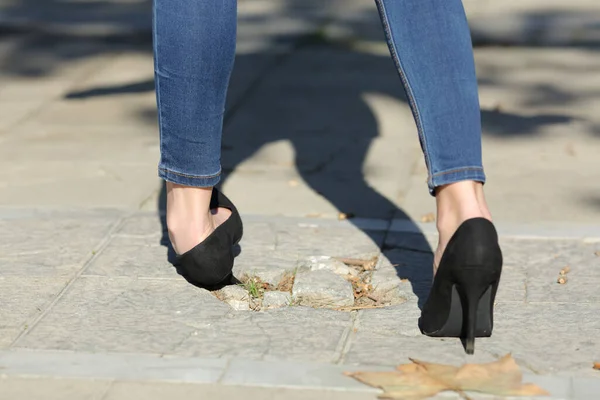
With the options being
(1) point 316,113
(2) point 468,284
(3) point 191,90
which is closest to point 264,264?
(3) point 191,90

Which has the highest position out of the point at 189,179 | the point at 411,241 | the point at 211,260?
the point at 189,179

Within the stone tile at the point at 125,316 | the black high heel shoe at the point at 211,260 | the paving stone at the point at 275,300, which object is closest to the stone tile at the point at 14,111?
the stone tile at the point at 125,316

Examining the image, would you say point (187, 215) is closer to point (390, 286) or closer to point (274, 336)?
point (274, 336)

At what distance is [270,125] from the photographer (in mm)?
3859

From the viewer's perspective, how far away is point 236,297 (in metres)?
2.44

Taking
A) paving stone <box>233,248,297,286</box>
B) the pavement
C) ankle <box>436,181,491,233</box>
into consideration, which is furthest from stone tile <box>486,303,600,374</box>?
paving stone <box>233,248,297,286</box>

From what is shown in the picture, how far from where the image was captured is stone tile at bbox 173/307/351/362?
2.12m

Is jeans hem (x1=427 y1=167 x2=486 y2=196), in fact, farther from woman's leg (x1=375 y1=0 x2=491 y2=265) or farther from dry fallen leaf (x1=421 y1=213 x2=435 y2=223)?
dry fallen leaf (x1=421 y1=213 x2=435 y2=223)

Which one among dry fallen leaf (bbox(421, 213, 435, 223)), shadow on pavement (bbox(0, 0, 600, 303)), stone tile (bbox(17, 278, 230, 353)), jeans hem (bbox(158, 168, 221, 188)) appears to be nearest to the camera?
stone tile (bbox(17, 278, 230, 353))

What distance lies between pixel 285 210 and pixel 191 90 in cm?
88

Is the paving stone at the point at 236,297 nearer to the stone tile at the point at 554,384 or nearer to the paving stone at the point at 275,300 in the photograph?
the paving stone at the point at 275,300

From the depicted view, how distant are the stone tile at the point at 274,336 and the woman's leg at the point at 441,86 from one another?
36cm

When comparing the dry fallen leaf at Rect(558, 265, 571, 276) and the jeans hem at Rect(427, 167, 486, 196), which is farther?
the dry fallen leaf at Rect(558, 265, 571, 276)

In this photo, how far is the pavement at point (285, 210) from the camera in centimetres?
209
